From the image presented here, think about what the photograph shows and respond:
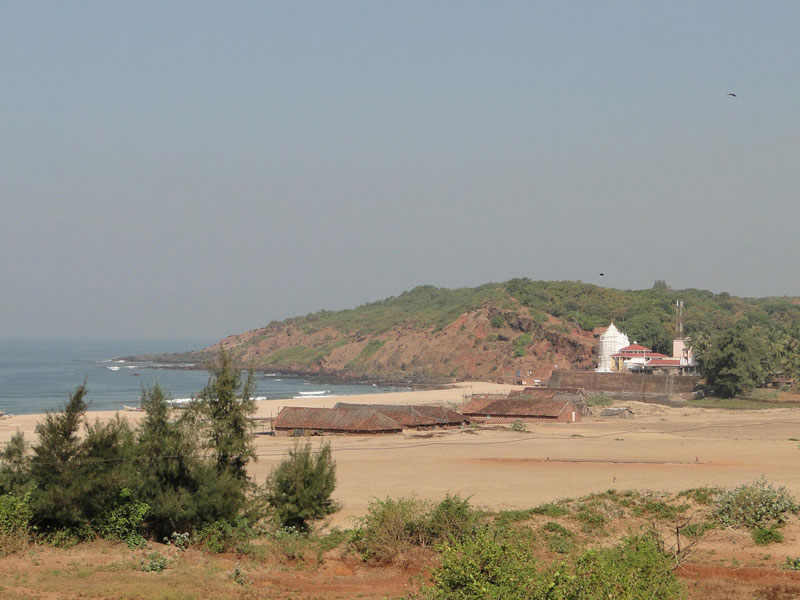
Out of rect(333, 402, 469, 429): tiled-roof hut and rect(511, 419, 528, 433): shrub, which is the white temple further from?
rect(333, 402, 469, 429): tiled-roof hut

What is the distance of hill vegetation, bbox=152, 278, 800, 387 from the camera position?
11694cm

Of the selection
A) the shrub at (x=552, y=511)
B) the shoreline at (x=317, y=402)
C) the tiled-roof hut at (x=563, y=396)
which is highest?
the tiled-roof hut at (x=563, y=396)

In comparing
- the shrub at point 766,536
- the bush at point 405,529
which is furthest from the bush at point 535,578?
the shrub at point 766,536

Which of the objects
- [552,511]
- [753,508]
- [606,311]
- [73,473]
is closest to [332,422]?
[552,511]

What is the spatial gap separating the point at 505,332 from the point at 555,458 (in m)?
89.8

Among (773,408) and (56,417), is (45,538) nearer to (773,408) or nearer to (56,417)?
(56,417)

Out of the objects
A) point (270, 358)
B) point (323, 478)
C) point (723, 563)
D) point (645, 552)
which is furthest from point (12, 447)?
point (270, 358)

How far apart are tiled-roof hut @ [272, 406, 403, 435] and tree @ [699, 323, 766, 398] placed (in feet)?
110

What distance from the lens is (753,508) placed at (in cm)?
2009

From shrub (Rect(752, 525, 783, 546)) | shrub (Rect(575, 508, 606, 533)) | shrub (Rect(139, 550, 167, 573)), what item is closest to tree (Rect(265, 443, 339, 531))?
shrub (Rect(139, 550, 167, 573))

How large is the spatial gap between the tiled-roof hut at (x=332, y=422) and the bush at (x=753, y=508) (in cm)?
2965

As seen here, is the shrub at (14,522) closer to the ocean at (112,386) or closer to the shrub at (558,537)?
the shrub at (558,537)

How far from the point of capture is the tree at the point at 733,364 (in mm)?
70188

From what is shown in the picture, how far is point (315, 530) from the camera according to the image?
20297 mm
